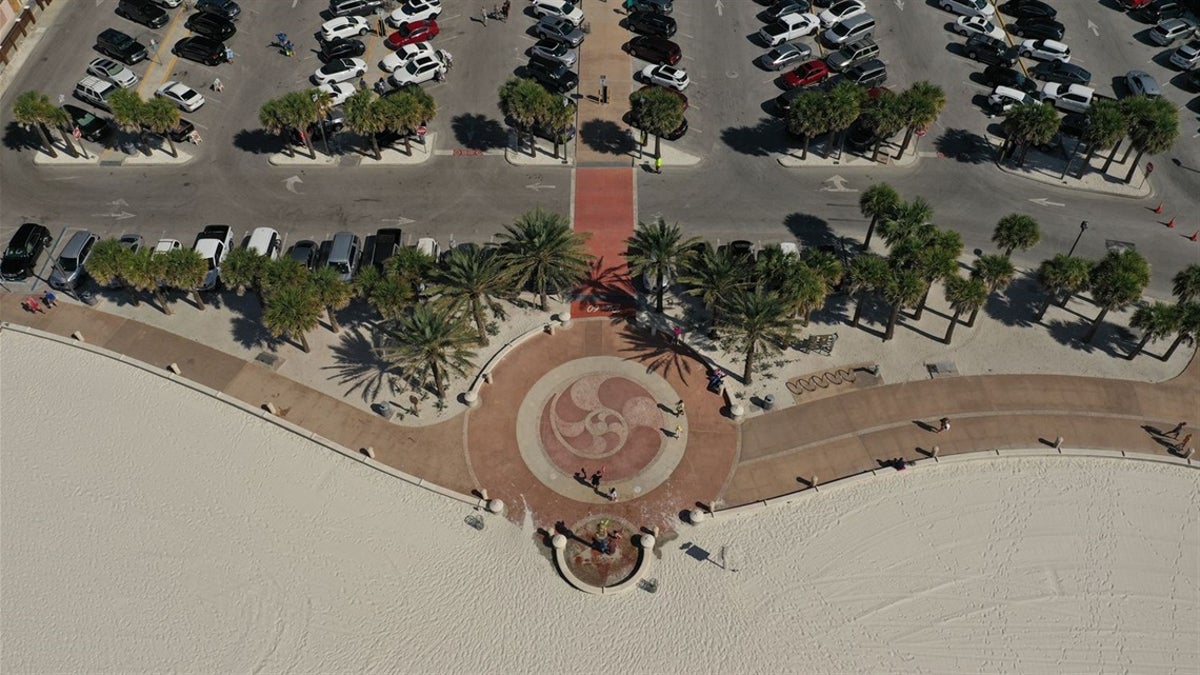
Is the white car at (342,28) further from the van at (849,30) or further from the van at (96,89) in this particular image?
the van at (849,30)

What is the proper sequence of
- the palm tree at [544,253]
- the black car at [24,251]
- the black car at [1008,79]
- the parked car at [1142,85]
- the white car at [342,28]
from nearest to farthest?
the palm tree at [544,253] < the black car at [24,251] < the parked car at [1142,85] < the black car at [1008,79] < the white car at [342,28]

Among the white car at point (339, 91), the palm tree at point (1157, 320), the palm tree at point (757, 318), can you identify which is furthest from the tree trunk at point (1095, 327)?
the white car at point (339, 91)

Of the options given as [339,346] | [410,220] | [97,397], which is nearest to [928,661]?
[339,346]

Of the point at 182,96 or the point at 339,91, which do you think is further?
the point at 182,96

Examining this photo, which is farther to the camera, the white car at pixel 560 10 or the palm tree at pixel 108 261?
the white car at pixel 560 10

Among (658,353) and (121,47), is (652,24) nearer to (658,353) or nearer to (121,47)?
(658,353)

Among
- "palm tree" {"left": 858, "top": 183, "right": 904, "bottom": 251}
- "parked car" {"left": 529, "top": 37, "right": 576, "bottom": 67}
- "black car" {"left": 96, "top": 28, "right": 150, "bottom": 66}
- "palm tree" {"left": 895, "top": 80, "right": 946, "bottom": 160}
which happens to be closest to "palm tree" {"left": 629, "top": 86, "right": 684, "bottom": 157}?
"parked car" {"left": 529, "top": 37, "right": 576, "bottom": 67}

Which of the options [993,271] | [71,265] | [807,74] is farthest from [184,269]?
[807,74]
